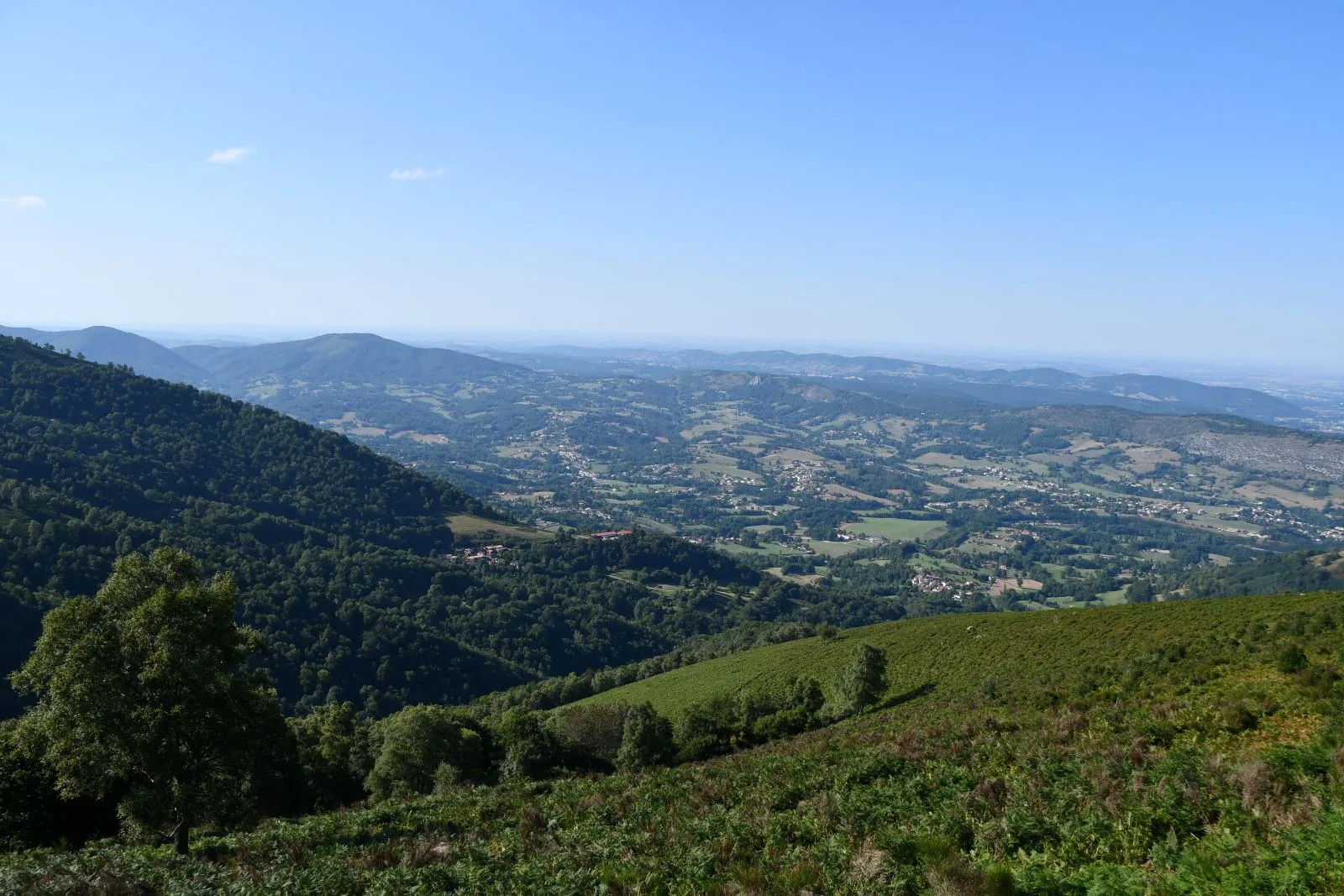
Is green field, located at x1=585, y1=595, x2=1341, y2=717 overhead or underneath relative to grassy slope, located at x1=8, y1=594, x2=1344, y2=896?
underneath

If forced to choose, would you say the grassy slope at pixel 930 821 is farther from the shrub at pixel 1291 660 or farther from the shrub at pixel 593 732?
the shrub at pixel 593 732

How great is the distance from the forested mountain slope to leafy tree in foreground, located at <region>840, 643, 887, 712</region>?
212 feet

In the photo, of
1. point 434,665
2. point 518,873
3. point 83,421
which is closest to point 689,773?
point 518,873

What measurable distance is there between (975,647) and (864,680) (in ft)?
34.2

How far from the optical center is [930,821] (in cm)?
1115

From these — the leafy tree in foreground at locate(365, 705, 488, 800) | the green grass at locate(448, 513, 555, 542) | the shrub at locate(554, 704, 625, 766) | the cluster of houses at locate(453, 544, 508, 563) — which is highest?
the leafy tree in foreground at locate(365, 705, 488, 800)

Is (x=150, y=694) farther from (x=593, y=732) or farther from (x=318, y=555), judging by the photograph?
(x=318, y=555)

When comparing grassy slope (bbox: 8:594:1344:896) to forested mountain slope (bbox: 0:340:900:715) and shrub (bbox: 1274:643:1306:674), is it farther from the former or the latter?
forested mountain slope (bbox: 0:340:900:715)

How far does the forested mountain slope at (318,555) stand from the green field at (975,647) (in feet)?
149

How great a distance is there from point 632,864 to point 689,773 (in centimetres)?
1069

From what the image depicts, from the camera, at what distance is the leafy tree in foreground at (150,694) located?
15000mm

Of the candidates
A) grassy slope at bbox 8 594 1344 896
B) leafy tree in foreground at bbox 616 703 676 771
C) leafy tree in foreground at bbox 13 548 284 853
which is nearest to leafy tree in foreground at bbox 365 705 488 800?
leafy tree in foreground at bbox 616 703 676 771

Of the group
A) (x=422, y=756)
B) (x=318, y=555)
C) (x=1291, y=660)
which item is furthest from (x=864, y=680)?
(x=318, y=555)

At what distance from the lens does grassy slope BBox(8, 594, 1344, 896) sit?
8523mm
